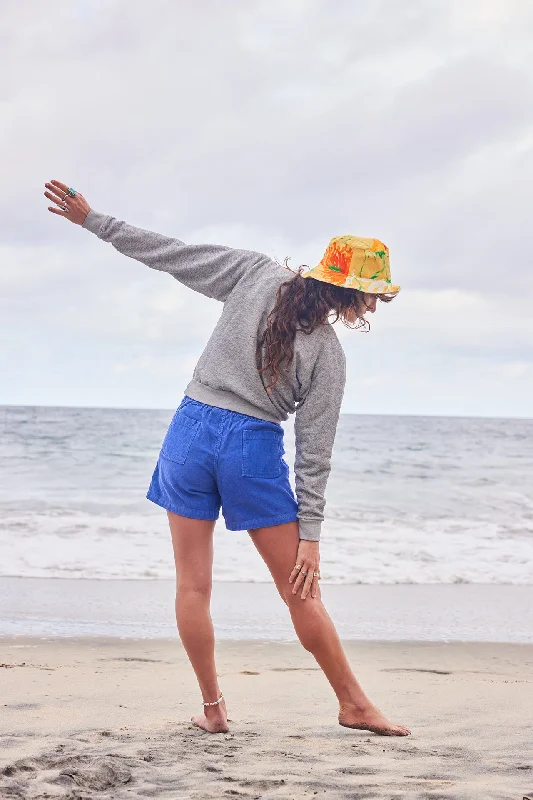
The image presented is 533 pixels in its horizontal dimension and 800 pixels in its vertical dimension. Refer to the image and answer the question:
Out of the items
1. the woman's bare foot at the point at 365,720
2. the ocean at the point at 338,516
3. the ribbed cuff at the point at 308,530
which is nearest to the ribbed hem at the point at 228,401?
the ribbed cuff at the point at 308,530

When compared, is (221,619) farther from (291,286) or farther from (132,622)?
(291,286)

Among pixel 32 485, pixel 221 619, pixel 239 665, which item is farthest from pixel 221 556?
pixel 32 485

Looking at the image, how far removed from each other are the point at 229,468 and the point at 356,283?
2.21ft

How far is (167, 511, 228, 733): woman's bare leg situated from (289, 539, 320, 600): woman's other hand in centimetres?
29

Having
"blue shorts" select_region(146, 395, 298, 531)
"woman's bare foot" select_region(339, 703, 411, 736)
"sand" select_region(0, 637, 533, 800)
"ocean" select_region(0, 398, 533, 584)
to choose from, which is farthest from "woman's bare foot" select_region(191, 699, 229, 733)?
"ocean" select_region(0, 398, 533, 584)

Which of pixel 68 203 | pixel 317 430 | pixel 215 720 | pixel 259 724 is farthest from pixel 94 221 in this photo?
pixel 259 724

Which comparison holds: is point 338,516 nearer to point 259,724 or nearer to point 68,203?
point 259,724

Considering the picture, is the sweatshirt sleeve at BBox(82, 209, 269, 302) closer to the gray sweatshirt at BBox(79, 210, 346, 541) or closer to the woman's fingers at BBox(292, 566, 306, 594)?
the gray sweatshirt at BBox(79, 210, 346, 541)

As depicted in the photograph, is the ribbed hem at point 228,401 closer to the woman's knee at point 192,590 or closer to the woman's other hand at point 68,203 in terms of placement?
the woman's knee at point 192,590

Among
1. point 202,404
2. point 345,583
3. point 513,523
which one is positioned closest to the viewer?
point 202,404

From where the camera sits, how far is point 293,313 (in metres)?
2.53

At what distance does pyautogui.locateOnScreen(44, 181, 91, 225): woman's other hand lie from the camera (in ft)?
9.05

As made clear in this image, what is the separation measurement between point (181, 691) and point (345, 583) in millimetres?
3473

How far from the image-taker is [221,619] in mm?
5344
